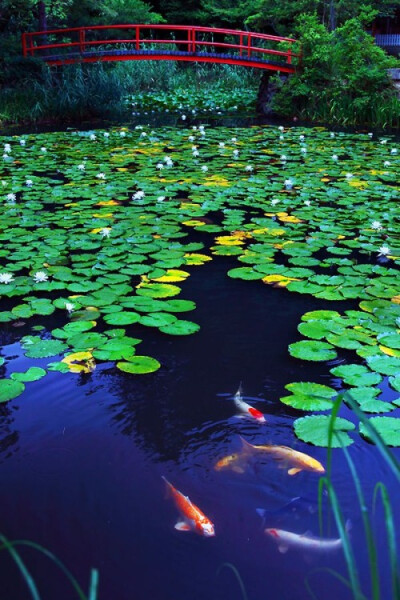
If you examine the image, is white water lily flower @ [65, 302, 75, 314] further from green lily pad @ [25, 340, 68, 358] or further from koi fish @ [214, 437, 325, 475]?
koi fish @ [214, 437, 325, 475]

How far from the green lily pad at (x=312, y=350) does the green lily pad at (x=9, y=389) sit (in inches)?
41.7

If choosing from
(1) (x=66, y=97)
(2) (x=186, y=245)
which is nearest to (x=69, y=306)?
(2) (x=186, y=245)

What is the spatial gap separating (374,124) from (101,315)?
7.86 m

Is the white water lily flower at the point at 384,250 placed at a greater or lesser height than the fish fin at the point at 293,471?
greater

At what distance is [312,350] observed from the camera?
2.47 metres

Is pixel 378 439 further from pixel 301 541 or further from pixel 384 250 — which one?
pixel 384 250

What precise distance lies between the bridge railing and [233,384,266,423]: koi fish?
27.2 feet

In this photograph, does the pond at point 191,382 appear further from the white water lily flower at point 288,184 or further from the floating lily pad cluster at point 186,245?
the white water lily flower at point 288,184

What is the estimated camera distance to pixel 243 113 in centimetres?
1151

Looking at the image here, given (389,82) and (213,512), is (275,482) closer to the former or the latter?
(213,512)

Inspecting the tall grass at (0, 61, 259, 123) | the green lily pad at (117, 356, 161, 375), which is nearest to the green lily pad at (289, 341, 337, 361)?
the green lily pad at (117, 356, 161, 375)

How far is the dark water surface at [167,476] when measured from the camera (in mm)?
1485

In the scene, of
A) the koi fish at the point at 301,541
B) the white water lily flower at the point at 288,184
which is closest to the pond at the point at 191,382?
the koi fish at the point at 301,541

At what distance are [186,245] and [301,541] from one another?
94.0 inches
